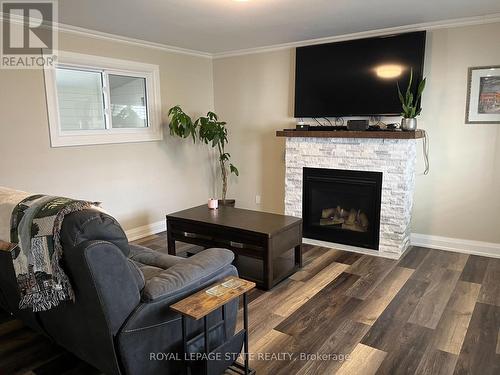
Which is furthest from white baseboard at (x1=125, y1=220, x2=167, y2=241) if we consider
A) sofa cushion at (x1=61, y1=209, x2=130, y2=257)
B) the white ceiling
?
sofa cushion at (x1=61, y1=209, x2=130, y2=257)

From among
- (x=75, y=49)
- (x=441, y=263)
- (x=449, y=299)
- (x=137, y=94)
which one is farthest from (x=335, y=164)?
(x=75, y=49)

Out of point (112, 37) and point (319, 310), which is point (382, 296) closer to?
point (319, 310)

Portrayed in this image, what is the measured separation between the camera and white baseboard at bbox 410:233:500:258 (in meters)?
3.79

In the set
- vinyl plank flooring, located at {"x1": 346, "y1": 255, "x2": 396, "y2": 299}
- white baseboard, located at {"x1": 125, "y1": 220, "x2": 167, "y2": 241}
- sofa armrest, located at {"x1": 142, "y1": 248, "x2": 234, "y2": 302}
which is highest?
sofa armrest, located at {"x1": 142, "y1": 248, "x2": 234, "y2": 302}

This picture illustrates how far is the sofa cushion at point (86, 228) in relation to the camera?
58.6 inches

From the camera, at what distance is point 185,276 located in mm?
1839

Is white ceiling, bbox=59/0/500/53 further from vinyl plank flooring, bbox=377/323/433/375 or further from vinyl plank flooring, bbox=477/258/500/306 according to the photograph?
vinyl plank flooring, bbox=377/323/433/375

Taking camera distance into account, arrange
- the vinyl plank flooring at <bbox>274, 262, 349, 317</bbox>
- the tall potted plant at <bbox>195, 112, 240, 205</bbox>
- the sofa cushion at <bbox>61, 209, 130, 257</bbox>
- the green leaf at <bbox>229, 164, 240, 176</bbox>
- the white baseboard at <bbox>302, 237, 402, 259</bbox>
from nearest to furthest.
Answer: the sofa cushion at <bbox>61, 209, 130, 257</bbox>, the vinyl plank flooring at <bbox>274, 262, 349, 317</bbox>, the white baseboard at <bbox>302, 237, 402, 259</bbox>, the tall potted plant at <bbox>195, 112, 240, 205</bbox>, the green leaf at <bbox>229, 164, 240, 176</bbox>

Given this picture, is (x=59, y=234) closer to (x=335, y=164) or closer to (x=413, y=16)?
(x=335, y=164)

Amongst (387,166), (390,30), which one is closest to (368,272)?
(387,166)

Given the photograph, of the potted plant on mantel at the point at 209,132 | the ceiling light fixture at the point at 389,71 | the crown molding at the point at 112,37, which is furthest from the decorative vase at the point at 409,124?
the crown molding at the point at 112,37

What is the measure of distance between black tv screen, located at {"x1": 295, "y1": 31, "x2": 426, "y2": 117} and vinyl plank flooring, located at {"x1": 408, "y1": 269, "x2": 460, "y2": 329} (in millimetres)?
1754

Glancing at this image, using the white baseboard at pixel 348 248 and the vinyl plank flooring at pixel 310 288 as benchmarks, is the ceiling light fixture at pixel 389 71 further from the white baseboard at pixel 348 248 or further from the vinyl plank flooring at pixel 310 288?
the vinyl plank flooring at pixel 310 288
